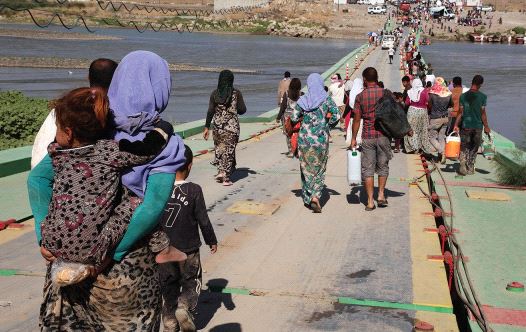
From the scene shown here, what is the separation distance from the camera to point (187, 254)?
546 cm

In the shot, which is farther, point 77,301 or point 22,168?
point 22,168

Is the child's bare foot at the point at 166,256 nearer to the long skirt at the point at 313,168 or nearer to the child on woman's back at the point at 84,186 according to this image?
the child on woman's back at the point at 84,186

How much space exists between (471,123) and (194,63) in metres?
49.4

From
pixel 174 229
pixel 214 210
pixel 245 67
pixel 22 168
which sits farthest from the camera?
pixel 245 67

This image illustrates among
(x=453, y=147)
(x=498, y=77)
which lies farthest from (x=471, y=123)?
(x=498, y=77)

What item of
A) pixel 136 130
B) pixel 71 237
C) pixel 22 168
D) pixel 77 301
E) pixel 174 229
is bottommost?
pixel 22 168

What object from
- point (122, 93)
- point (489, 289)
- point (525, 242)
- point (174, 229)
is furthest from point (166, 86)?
point (525, 242)

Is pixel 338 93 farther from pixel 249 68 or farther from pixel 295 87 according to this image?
pixel 249 68

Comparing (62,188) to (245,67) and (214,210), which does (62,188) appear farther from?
(245,67)

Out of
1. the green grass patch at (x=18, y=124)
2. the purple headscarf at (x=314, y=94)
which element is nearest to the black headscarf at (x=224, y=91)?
the purple headscarf at (x=314, y=94)

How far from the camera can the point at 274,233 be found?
29.0 feet

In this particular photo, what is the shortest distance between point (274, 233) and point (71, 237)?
559 centimetres

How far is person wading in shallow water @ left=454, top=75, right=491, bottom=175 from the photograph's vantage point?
12664mm

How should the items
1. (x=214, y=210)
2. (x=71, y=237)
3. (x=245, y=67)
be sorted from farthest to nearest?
1. (x=245, y=67)
2. (x=214, y=210)
3. (x=71, y=237)
